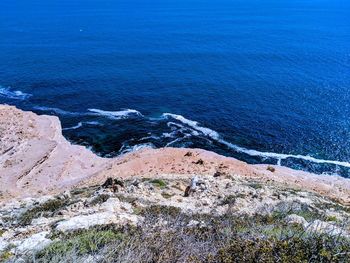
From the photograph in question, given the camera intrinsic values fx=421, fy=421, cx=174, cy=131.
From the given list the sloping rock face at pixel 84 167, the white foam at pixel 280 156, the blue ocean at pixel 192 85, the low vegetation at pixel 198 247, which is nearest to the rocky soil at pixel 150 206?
the low vegetation at pixel 198 247

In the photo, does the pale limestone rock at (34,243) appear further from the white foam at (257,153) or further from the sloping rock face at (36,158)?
the white foam at (257,153)

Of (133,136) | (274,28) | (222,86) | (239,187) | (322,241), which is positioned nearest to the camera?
(322,241)

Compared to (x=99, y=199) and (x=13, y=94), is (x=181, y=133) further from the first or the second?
(x=99, y=199)

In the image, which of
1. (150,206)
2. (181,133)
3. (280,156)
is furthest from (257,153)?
(150,206)

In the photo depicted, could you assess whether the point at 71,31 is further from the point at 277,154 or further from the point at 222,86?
the point at 277,154

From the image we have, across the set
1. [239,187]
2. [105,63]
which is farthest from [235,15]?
[239,187]

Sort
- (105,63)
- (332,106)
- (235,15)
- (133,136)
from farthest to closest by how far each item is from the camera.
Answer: (235,15) < (105,63) < (332,106) < (133,136)

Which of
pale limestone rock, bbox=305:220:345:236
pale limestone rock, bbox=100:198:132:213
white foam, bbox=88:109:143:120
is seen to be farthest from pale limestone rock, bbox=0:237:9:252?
white foam, bbox=88:109:143:120

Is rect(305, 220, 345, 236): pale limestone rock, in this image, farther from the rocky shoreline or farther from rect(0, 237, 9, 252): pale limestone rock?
rect(0, 237, 9, 252): pale limestone rock
